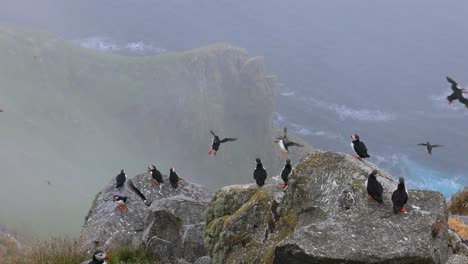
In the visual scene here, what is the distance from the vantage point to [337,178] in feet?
46.2

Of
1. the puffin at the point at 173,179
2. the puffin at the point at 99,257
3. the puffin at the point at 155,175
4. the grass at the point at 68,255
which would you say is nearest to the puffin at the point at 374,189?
the puffin at the point at 99,257

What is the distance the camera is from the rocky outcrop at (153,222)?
64.6ft

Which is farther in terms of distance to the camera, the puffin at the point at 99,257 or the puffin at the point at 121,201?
the puffin at the point at 121,201

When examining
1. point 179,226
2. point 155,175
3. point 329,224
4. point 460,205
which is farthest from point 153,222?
point 460,205

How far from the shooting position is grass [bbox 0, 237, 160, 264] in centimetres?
1650

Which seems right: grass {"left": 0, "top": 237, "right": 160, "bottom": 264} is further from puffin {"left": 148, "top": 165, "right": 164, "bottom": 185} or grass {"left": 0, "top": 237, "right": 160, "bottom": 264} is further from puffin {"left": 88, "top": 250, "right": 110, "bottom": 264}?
puffin {"left": 148, "top": 165, "right": 164, "bottom": 185}

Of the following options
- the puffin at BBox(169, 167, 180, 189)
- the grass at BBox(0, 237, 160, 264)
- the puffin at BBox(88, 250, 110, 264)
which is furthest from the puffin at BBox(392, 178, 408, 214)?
the puffin at BBox(169, 167, 180, 189)

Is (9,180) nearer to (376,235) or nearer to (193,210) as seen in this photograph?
(193,210)

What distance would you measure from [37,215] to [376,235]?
12097 centimetres

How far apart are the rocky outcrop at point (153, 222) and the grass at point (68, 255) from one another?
29.1 inches

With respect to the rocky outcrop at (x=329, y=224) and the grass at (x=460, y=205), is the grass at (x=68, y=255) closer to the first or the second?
the rocky outcrop at (x=329, y=224)

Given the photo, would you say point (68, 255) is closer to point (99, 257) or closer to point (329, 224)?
point (99, 257)

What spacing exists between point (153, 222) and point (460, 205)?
17.4m

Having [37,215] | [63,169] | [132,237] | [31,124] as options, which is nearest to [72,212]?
[37,215]
